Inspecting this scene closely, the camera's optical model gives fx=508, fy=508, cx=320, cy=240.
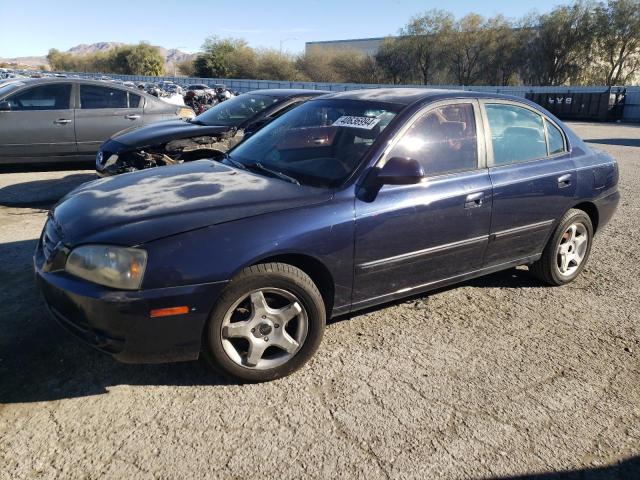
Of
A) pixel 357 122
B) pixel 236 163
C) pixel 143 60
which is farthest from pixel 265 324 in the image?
pixel 143 60

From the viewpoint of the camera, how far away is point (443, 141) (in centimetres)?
354

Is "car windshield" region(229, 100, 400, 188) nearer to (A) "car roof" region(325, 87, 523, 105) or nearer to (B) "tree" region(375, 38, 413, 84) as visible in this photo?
(A) "car roof" region(325, 87, 523, 105)

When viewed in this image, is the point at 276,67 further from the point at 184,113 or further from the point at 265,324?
the point at 265,324

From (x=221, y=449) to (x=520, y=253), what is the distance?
2.78 m

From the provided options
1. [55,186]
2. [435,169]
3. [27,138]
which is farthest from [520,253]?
[27,138]

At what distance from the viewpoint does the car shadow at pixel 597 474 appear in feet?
7.41

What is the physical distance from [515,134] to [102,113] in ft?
22.4

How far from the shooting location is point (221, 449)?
236cm

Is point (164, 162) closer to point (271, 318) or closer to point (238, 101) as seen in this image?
point (238, 101)

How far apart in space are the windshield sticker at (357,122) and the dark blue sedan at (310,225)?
0.01 metres

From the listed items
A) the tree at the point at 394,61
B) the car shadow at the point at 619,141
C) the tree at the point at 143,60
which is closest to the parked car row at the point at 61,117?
the car shadow at the point at 619,141

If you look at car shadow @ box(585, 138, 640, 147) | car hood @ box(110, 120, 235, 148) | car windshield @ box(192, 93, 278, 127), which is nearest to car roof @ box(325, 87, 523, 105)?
car hood @ box(110, 120, 235, 148)

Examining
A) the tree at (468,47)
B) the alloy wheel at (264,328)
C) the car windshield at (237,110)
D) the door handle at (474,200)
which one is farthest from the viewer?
the tree at (468,47)

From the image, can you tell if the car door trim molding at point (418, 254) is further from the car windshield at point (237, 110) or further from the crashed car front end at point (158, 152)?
the car windshield at point (237, 110)
